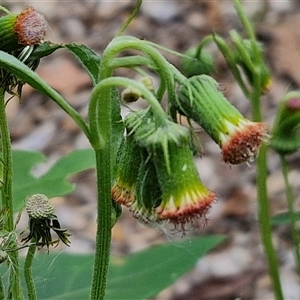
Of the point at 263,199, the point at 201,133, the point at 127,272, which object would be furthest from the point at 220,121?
the point at 201,133

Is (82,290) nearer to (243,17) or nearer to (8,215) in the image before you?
(8,215)

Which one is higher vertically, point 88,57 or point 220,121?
point 88,57

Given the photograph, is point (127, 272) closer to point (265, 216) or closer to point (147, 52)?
point (265, 216)

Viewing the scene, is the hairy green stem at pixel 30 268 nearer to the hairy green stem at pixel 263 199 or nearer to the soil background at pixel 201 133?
the hairy green stem at pixel 263 199

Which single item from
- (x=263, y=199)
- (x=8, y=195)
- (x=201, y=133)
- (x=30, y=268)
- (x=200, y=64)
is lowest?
(x=30, y=268)

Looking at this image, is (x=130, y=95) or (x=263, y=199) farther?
(x=263, y=199)

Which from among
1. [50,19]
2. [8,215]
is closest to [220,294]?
[8,215]
